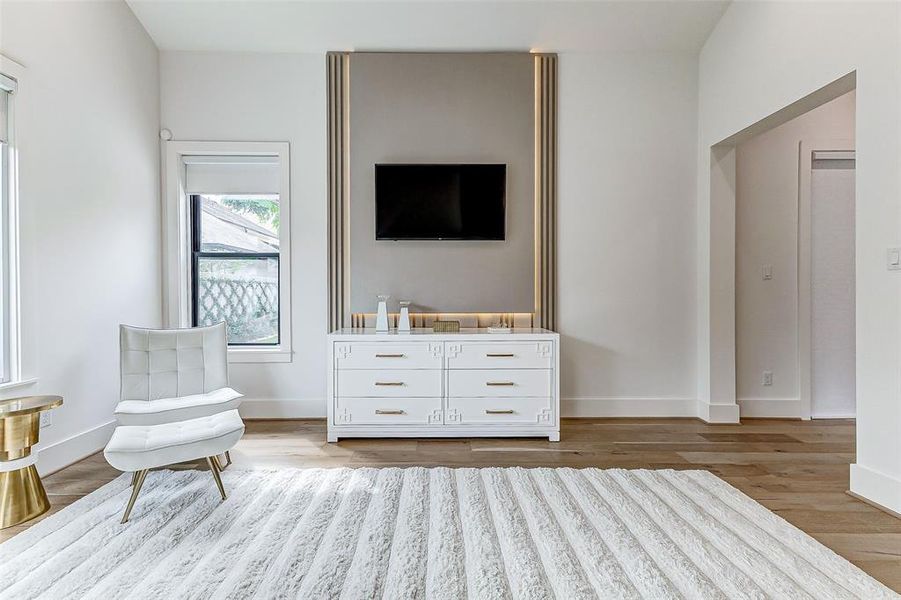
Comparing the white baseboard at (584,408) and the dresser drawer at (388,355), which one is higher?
the dresser drawer at (388,355)

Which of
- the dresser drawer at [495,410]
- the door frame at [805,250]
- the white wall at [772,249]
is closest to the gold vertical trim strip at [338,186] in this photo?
the dresser drawer at [495,410]

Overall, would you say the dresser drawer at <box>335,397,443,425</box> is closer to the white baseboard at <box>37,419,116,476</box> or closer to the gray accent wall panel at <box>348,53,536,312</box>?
the gray accent wall panel at <box>348,53,536,312</box>

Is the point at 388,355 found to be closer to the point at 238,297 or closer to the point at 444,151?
the point at 238,297

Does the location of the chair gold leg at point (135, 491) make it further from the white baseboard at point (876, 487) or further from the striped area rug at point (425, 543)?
the white baseboard at point (876, 487)

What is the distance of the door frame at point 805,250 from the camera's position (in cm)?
389

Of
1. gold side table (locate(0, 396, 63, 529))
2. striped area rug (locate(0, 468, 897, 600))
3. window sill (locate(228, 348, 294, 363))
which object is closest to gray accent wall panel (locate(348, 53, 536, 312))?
window sill (locate(228, 348, 294, 363))

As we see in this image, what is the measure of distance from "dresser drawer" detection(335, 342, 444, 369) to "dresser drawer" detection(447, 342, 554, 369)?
0.12 metres

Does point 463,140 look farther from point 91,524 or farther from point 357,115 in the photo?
point 91,524

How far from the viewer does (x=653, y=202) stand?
3941mm

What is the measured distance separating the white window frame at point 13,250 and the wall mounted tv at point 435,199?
2086mm

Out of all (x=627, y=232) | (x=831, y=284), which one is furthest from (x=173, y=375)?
(x=831, y=284)

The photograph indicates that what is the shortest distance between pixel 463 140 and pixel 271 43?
63.6 inches

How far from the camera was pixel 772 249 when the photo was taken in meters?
3.91

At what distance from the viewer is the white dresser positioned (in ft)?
11.0
